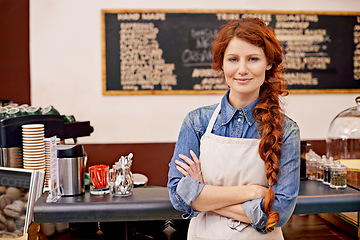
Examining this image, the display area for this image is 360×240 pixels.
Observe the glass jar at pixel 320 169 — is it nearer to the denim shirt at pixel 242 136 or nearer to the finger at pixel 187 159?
the denim shirt at pixel 242 136

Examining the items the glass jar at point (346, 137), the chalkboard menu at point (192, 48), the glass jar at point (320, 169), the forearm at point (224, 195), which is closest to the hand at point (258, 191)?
the forearm at point (224, 195)

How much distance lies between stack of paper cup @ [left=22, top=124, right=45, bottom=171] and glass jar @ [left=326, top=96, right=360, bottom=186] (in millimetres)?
1656

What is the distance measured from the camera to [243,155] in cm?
124

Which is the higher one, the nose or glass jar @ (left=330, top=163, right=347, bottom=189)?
the nose

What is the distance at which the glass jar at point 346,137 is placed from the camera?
2.11m

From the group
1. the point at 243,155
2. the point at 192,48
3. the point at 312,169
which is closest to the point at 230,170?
the point at 243,155

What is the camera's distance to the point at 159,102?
356 cm

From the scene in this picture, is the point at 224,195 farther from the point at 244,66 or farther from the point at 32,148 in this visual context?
the point at 32,148

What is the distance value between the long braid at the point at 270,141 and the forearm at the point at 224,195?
0.06 metres

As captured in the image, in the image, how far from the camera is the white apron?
4.06ft

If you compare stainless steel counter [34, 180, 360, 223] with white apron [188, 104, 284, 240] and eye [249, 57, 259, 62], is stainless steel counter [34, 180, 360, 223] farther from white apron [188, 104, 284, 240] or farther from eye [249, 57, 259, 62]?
eye [249, 57, 259, 62]

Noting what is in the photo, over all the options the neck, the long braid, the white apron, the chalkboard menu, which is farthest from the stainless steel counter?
the chalkboard menu

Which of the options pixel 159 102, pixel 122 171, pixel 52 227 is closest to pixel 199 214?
pixel 122 171

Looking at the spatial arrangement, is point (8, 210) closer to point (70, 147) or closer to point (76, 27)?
point (70, 147)
